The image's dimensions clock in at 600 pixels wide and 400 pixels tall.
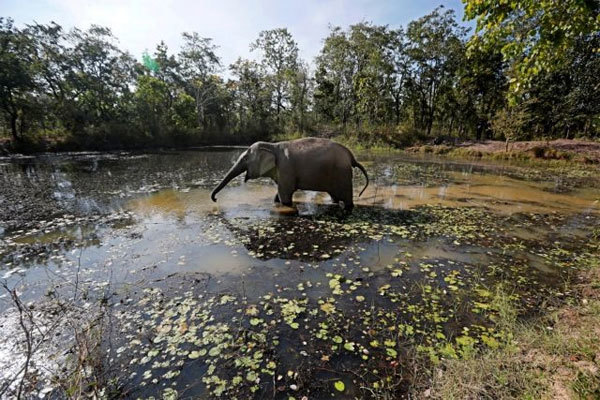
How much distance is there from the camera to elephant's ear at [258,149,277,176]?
738cm

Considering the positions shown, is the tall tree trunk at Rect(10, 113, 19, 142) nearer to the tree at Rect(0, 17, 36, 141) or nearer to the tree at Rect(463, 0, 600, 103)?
the tree at Rect(0, 17, 36, 141)

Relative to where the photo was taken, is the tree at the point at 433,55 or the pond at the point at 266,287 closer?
the pond at the point at 266,287

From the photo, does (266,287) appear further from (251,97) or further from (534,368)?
(251,97)

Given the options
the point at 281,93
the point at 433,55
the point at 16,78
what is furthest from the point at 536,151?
the point at 16,78

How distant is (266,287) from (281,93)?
39256 mm

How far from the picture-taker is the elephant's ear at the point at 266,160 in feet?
24.2

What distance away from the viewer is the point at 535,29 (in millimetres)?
3502

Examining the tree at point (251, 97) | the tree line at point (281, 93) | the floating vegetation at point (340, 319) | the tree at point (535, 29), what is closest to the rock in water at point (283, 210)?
the floating vegetation at point (340, 319)

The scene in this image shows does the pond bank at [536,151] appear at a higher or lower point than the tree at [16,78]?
lower

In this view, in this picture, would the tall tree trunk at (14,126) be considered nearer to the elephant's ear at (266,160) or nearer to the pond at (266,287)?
the pond at (266,287)

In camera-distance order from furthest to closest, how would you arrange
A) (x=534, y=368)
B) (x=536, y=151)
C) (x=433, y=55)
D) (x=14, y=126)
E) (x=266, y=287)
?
(x=433, y=55)
(x=14, y=126)
(x=536, y=151)
(x=266, y=287)
(x=534, y=368)

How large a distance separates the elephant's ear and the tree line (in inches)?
786

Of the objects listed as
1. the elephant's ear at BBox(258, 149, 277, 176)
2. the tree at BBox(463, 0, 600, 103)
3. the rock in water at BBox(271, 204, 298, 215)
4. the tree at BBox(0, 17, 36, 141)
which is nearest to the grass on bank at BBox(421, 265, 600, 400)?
the tree at BBox(463, 0, 600, 103)

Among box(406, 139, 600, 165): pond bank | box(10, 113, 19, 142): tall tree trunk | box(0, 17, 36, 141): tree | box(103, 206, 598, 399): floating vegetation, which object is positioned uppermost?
box(0, 17, 36, 141): tree
